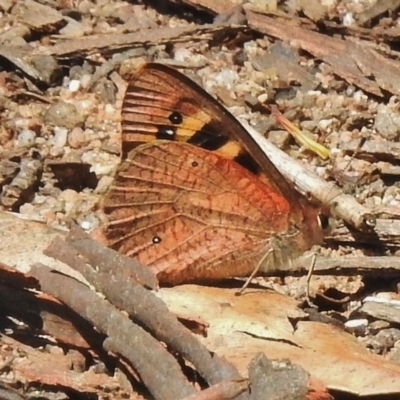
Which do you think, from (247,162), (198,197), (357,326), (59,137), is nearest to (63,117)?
(59,137)

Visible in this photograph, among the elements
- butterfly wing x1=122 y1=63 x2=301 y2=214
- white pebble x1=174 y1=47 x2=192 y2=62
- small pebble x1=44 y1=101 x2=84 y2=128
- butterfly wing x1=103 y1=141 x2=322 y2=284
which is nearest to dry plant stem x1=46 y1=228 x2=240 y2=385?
butterfly wing x1=103 y1=141 x2=322 y2=284

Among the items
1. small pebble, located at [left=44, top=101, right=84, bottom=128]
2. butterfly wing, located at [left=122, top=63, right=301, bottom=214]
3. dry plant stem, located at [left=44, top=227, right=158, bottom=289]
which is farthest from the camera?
small pebble, located at [left=44, top=101, right=84, bottom=128]

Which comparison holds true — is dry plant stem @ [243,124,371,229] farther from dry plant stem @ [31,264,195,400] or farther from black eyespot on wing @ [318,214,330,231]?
dry plant stem @ [31,264,195,400]

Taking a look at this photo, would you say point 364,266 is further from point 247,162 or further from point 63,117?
point 63,117

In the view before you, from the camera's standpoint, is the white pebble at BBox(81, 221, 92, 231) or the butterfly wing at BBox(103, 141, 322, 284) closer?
the butterfly wing at BBox(103, 141, 322, 284)

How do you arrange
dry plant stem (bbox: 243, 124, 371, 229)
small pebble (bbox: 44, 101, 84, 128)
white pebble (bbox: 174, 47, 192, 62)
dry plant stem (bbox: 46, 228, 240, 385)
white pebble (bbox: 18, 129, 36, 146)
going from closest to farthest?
dry plant stem (bbox: 46, 228, 240, 385) < dry plant stem (bbox: 243, 124, 371, 229) < white pebble (bbox: 18, 129, 36, 146) < small pebble (bbox: 44, 101, 84, 128) < white pebble (bbox: 174, 47, 192, 62)

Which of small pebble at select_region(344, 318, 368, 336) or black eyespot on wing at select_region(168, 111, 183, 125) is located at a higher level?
black eyespot on wing at select_region(168, 111, 183, 125)

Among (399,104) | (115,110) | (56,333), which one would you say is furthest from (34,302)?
(399,104)
